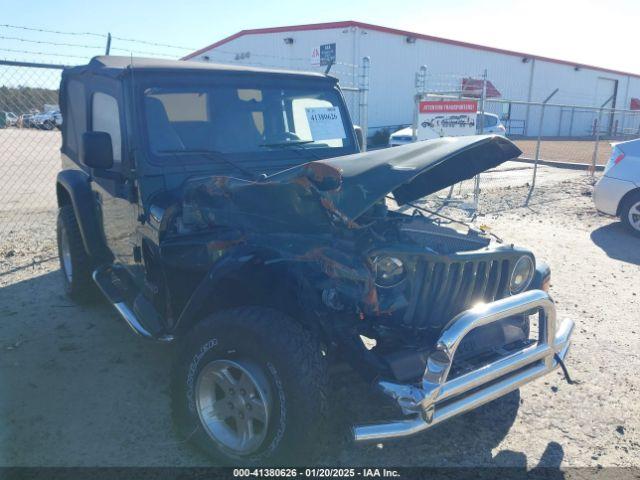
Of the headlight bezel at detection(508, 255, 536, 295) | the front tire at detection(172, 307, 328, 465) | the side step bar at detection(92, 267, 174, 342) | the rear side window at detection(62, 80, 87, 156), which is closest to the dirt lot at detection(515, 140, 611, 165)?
the headlight bezel at detection(508, 255, 536, 295)

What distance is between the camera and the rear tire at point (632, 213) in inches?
299

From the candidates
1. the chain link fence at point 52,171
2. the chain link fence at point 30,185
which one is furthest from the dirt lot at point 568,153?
the chain link fence at point 30,185

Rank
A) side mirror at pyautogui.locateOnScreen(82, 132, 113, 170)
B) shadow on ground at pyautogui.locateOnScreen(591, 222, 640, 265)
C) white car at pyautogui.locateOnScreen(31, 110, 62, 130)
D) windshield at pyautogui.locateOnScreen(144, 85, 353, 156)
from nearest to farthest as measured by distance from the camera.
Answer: side mirror at pyautogui.locateOnScreen(82, 132, 113, 170) → windshield at pyautogui.locateOnScreen(144, 85, 353, 156) → shadow on ground at pyautogui.locateOnScreen(591, 222, 640, 265) → white car at pyautogui.locateOnScreen(31, 110, 62, 130)

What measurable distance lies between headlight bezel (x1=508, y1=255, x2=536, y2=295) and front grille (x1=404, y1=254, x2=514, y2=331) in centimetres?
14

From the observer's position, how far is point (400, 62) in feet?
87.2

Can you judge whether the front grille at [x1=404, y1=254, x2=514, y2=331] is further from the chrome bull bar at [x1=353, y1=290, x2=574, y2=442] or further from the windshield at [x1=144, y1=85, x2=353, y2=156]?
the windshield at [x1=144, y1=85, x2=353, y2=156]

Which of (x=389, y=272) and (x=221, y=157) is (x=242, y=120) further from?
(x=389, y=272)

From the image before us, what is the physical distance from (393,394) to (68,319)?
3.52 meters

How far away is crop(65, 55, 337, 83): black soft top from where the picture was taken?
348 cm

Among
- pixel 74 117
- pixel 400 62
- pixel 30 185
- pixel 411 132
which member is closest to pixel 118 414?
pixel 74 117

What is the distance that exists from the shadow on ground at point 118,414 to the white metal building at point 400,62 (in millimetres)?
16333

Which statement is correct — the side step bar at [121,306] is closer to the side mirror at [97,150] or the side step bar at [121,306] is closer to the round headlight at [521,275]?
the side mirror at [97,150]

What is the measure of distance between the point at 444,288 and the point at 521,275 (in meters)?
0.62

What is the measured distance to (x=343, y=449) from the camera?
9.47 ft
